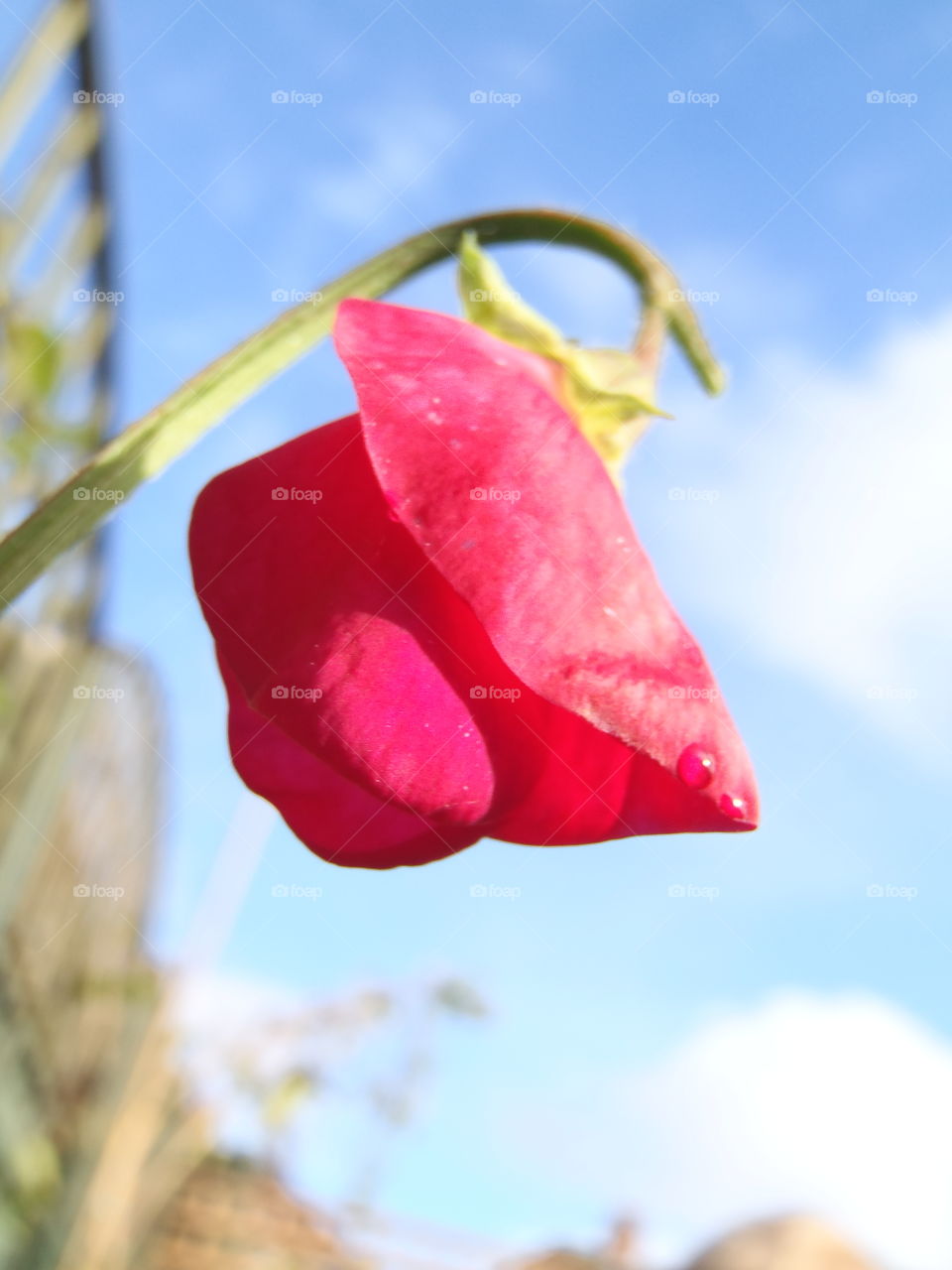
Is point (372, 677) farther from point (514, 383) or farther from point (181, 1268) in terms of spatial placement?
point (181, 1268)

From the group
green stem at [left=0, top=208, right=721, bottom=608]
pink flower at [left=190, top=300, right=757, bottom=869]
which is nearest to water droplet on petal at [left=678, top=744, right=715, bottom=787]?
pink flower at [left=190, top=300, right=757, bottom=869]

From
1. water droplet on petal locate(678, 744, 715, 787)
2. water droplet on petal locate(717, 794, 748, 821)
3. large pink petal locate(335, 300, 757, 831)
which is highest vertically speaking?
large pink petal locate(335, 300, 757, 831)

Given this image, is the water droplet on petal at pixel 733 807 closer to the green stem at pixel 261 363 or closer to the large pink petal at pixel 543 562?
the large pink petal at pixel 543 562

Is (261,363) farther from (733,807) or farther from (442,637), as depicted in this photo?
(733,807)

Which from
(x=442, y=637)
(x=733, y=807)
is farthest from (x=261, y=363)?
(x=733, y=807)

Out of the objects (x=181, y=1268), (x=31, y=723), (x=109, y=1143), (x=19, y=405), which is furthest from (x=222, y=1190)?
(x=19, y=405)

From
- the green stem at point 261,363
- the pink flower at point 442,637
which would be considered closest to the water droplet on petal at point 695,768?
the pink flower at point 442,637

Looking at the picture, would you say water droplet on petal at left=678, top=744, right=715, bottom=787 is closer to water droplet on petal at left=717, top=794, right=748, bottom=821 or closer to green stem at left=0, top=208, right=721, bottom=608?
water droplet on petal at left=717, top=794, right=748, bottom=821
